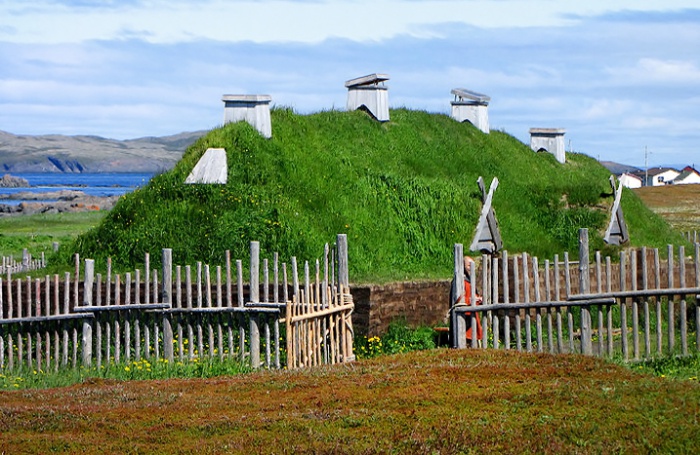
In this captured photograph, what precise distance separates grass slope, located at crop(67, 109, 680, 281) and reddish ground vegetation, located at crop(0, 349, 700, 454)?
943 centimetres

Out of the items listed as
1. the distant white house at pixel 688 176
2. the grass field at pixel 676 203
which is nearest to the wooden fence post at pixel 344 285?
the grass field at pixel 676 203

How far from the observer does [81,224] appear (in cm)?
6875

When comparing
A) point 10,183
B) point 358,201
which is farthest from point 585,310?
point 10,183

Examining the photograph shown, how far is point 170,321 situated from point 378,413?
302 inches

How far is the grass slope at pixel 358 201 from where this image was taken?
27.0 meters

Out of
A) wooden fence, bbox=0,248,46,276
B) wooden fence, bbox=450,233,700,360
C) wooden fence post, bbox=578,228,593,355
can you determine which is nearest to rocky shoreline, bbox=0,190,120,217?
wooden fence, bbox=0,248,46,276

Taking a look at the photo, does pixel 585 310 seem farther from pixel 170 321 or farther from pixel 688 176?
pixel 688 176

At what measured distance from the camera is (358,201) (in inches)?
1176

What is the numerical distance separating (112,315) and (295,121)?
13.0m

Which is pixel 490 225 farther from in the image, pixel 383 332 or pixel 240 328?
pixel 240 328

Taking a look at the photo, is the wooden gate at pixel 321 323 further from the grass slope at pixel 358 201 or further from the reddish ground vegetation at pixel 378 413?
the grass slope at pixel 358 201

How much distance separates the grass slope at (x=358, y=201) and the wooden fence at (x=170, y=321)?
4974mm

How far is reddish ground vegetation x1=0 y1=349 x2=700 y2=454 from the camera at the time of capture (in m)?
11.9

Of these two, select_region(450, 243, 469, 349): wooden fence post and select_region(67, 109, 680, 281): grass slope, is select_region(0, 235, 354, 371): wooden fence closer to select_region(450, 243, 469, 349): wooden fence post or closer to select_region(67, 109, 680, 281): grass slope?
select_region(450, 243, 469, 349): wooden fence post
